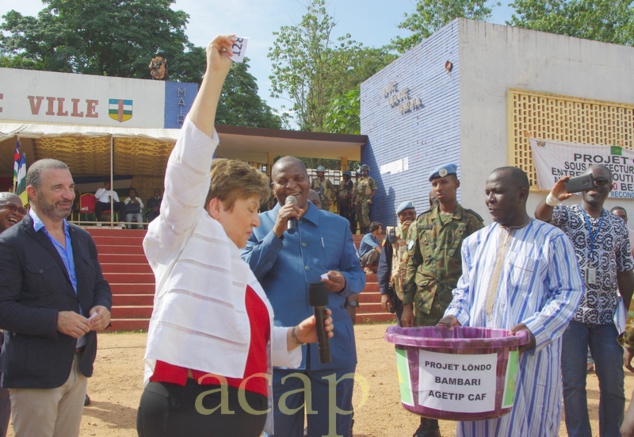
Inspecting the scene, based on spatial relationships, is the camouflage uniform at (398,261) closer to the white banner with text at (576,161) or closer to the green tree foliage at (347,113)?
the white banner with text at (576,161)

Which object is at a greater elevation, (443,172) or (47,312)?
(443,172)

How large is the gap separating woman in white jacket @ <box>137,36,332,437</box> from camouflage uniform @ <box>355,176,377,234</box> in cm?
1449

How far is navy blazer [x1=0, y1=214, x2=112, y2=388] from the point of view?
2.97 metres

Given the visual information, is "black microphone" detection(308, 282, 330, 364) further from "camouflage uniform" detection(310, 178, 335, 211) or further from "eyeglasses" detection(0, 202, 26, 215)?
"camouflage uniform" detection(310, 178, 335, 211)

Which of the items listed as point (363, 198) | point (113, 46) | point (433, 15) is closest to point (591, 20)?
point (433, 15)

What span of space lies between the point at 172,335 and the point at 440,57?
1367 cm

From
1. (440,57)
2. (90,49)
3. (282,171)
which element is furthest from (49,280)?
(90,49)

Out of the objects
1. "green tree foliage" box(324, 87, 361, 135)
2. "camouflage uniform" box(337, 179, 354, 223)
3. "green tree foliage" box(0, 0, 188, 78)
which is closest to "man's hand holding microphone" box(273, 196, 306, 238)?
"camouflage uniform" box(337, 179, 354, 223)

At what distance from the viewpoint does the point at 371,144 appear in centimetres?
1823

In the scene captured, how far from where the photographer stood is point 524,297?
117 inches

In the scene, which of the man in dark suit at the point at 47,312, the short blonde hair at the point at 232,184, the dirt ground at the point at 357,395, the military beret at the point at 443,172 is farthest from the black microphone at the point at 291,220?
the dirt ground at the point at 357,395

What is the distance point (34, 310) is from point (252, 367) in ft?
4.93

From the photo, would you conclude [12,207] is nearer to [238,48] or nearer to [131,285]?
[238,48]

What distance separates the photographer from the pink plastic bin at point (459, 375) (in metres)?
2.44
